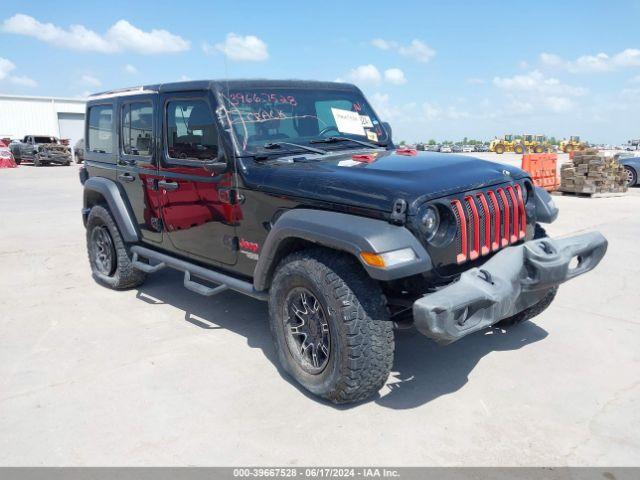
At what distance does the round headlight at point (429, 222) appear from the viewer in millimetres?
2924

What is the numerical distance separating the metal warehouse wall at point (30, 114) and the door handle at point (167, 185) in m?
44.3

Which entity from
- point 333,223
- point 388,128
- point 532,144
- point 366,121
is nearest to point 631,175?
point 388,128

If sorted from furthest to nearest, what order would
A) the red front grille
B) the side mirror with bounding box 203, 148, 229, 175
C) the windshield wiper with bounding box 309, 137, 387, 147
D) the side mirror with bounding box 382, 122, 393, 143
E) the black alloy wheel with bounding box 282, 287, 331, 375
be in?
the side mirror with bounding box 382, 122, 393, 143 < the windshield wiper with bounding box 309, 137, 387, 147 < the side mirror with bounding box 203, 148, 229, 175 < the black alloy wheel with bounding box 282, 287, 331, 375 < the red front grille

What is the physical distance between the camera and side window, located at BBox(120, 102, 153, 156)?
15.2ft

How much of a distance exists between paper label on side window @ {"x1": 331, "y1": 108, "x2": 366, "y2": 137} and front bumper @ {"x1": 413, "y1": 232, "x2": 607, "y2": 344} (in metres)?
1.78

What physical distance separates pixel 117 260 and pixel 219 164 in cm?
222

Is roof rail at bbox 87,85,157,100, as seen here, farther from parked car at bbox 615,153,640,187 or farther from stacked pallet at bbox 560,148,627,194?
parked car at bbox 615,153,640,187

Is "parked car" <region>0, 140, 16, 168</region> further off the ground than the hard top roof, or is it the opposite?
the hard top roof

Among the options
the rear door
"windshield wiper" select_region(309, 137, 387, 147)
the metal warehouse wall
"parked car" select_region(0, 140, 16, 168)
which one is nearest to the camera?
"windshield wiper" select_region(309, 137, 387, 147)

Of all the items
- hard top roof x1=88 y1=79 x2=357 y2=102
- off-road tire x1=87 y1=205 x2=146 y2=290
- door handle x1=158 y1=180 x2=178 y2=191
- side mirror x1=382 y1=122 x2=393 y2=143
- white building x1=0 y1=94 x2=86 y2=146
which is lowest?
off-road tire x1=87 y1=205 x2=146 y2=290

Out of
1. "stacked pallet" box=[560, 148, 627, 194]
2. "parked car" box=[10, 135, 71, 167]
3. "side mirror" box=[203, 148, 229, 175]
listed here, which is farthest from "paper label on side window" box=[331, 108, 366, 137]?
"parked car" box=[10, 135, 71, 167]

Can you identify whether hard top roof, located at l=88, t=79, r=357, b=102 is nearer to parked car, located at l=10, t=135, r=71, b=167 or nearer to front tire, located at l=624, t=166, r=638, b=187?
front tire, located at l=624, t=166, r=638, b=187

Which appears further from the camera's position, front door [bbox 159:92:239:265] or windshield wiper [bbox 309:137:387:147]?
windshield wiper [bbox 309:137:387:147]

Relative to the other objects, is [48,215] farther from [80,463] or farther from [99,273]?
[80,463]
